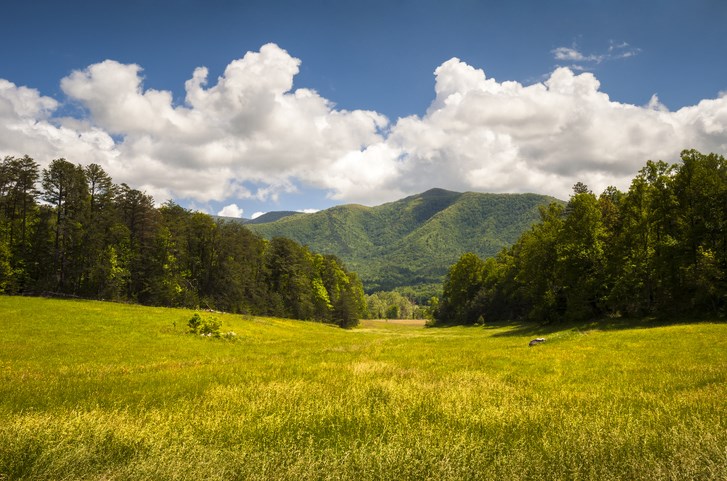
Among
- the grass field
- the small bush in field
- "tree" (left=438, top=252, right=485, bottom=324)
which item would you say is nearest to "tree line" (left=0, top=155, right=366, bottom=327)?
the small bush in field

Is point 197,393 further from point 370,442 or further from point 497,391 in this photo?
point 497,391

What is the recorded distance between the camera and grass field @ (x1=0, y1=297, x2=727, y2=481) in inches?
220

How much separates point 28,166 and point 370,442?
67.6 meters

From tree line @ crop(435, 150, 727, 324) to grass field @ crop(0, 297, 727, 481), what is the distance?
2367 cm

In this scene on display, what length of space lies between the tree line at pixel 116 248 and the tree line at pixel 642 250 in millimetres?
54406

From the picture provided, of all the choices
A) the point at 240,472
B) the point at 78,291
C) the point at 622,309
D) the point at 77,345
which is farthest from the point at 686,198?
the point at 78,291

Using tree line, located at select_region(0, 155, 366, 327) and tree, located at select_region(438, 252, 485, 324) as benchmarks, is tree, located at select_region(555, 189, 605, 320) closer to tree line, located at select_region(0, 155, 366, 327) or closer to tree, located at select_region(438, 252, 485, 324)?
tree, located at select_region(438, 252, 485, 324)

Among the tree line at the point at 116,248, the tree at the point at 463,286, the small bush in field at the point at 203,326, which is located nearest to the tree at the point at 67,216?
the tree line at the point at 116,248

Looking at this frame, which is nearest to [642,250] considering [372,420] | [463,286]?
[372,420]

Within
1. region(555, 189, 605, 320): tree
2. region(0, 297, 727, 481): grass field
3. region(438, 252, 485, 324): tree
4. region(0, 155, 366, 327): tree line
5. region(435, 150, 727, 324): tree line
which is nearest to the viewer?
region(0, 297, 727, 481): grass field

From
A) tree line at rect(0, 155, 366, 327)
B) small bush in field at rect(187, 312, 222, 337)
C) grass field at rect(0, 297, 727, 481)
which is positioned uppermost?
tree line at rect(0, 155, 366, 327)

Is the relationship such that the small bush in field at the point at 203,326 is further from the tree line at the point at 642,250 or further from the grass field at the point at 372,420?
the tree line at the point at 642,250

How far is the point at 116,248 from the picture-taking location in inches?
2325

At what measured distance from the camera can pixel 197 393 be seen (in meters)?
11.5
